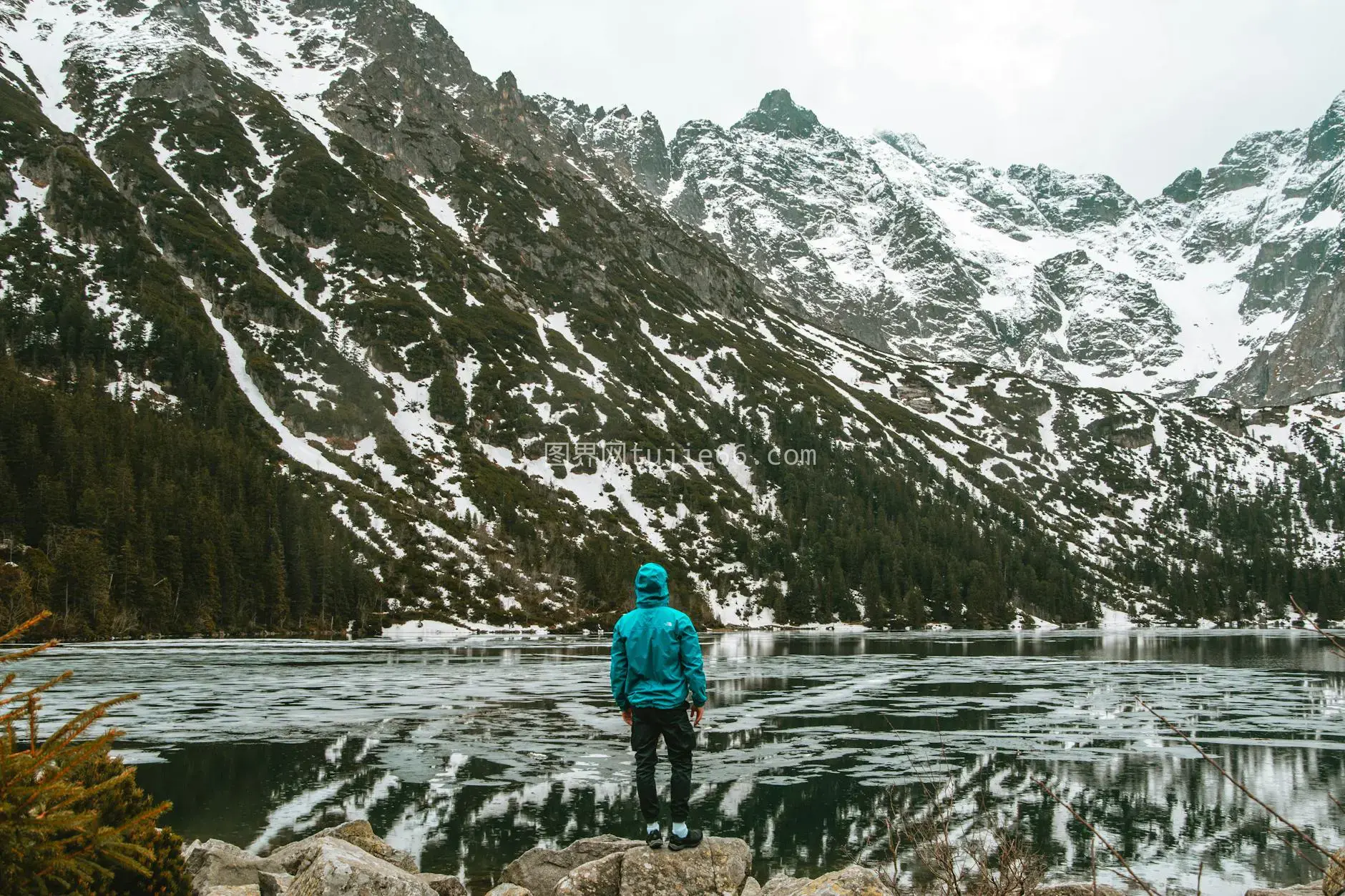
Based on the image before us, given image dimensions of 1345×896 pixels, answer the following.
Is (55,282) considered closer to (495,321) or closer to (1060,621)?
(495,321)

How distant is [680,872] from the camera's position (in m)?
10.2

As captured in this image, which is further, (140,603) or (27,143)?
(27,143)

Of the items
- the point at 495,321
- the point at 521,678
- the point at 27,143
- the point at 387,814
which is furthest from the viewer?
the point at 495,321

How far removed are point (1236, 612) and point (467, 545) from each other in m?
145

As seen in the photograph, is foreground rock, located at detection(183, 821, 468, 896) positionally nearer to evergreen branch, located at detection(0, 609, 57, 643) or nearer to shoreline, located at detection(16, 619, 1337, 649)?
evergreen branch, located at detection(0, 609, 57, 643)

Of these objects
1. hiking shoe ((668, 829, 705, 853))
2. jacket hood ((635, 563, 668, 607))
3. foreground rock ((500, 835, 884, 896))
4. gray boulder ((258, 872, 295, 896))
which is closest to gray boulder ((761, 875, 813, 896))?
foreground rock ((500, 835, 884, 896))

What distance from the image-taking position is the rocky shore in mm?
8758

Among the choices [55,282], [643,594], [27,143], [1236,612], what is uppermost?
[27,143]

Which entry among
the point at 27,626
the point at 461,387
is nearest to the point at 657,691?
the point at 27,626

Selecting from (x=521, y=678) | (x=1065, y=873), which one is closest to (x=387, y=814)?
(x=1065, y=873)

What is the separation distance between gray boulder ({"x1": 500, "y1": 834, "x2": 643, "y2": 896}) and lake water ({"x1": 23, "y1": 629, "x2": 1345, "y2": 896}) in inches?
55.5

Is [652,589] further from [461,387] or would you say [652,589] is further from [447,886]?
[461,387]

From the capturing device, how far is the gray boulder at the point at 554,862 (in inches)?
487

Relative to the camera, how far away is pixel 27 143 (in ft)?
440
